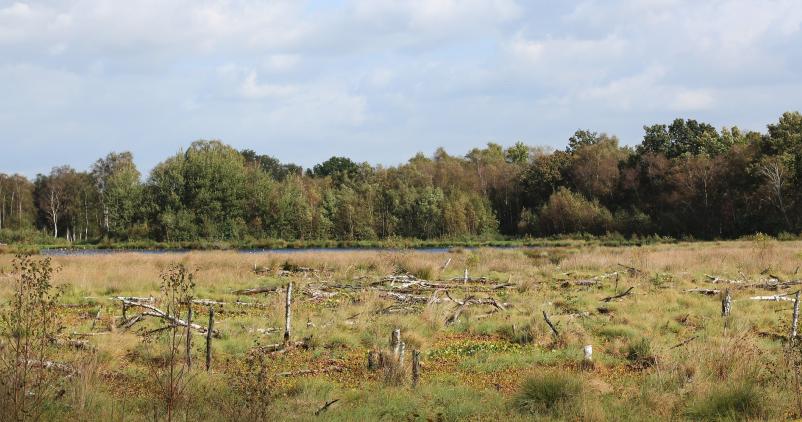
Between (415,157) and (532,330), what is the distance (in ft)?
296

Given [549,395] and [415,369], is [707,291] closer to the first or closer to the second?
[549,395]

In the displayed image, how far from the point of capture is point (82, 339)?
12703 millimetres

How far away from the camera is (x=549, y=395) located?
30.1 ft

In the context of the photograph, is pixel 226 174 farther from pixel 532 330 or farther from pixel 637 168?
pixel 532 330

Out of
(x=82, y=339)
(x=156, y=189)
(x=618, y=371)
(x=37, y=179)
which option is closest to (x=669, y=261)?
(x=618, y=371)

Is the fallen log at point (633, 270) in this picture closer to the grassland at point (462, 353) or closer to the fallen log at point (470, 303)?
the grassland at point (462, 353)

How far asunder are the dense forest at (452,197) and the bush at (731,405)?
55.4 meters

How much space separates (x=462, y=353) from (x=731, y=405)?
5.32 meters

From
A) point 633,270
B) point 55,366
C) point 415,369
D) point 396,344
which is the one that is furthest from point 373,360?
point 633,270

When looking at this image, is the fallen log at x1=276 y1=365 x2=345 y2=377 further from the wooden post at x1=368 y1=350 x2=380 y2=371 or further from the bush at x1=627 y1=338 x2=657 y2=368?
the bush at x1=627 y1=338 x2=657 y2=368

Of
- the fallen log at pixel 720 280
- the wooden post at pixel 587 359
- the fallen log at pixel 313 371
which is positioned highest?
the fallen log at pixel 720 280

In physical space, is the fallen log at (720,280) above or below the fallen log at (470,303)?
above

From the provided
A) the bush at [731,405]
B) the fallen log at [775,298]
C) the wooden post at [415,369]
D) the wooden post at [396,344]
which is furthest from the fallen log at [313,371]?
the fallen log at [775,298]

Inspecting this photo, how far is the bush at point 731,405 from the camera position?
8586 mm
